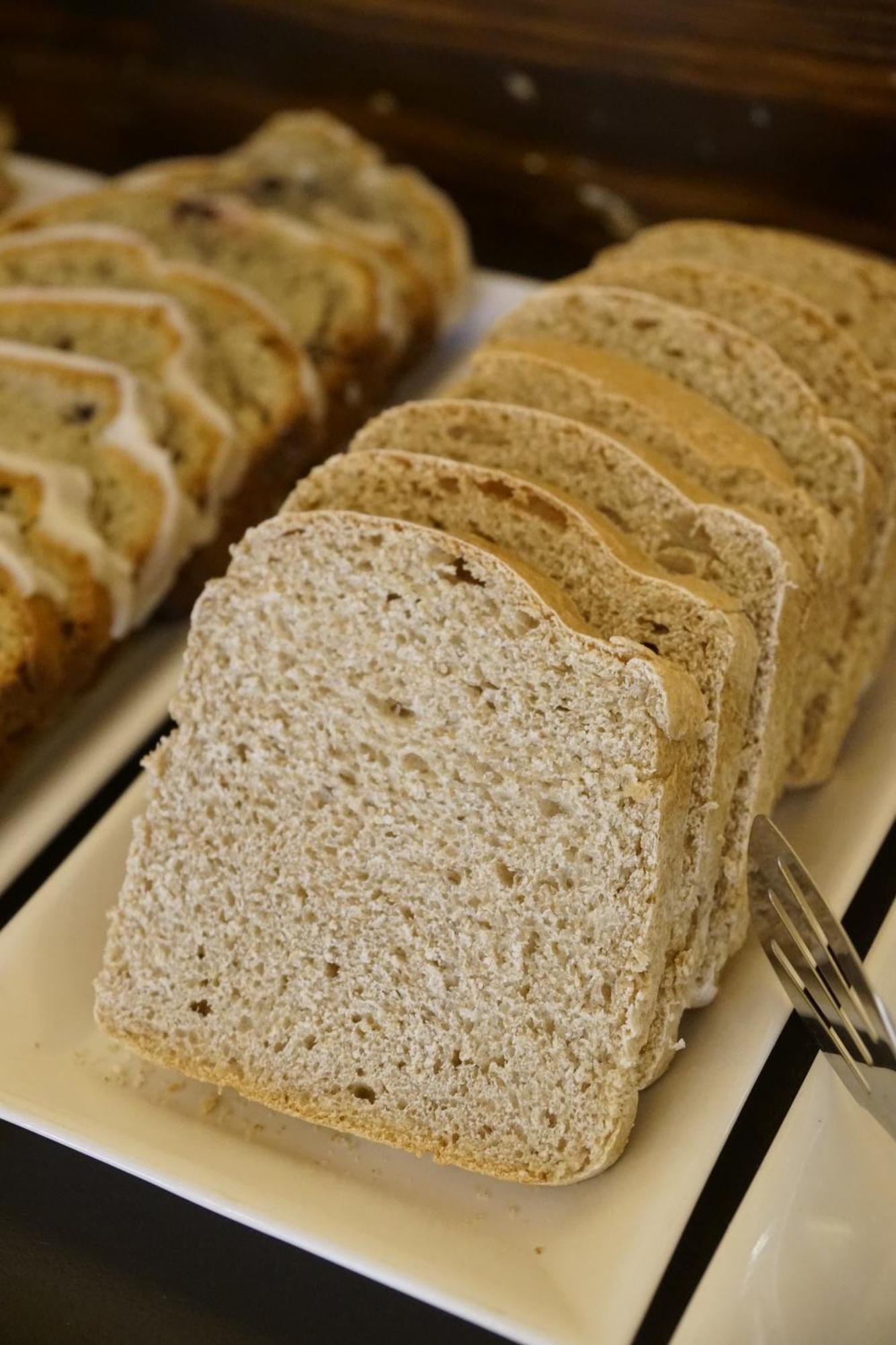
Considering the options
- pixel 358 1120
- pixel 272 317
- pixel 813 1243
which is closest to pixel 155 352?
pixel 272 317

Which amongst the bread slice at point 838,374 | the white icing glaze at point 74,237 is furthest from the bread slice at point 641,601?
the white icing glaze at point 74,237

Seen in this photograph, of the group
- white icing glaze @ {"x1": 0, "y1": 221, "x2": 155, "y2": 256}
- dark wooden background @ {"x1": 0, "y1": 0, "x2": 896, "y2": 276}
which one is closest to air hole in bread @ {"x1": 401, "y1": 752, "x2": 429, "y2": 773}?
white icing glaze @ {"x1": 0, "y1": 221, "x2": 155, "y2": 256}

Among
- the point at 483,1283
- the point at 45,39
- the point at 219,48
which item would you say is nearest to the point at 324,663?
the point at 483,1283

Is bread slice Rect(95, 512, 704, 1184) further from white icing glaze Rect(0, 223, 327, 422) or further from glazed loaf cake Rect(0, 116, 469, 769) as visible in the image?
white icing glaze Rect(0, 223, 327, 422)

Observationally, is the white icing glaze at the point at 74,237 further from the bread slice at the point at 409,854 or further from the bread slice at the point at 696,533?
the bread slice at the point at 409,854

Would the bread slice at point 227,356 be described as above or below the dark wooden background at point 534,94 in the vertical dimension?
below

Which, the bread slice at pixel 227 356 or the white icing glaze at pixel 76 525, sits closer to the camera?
the white icing glaze at pixel 76 525

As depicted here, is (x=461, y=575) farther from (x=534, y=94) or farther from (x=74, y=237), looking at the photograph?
(x=534, y=94)
